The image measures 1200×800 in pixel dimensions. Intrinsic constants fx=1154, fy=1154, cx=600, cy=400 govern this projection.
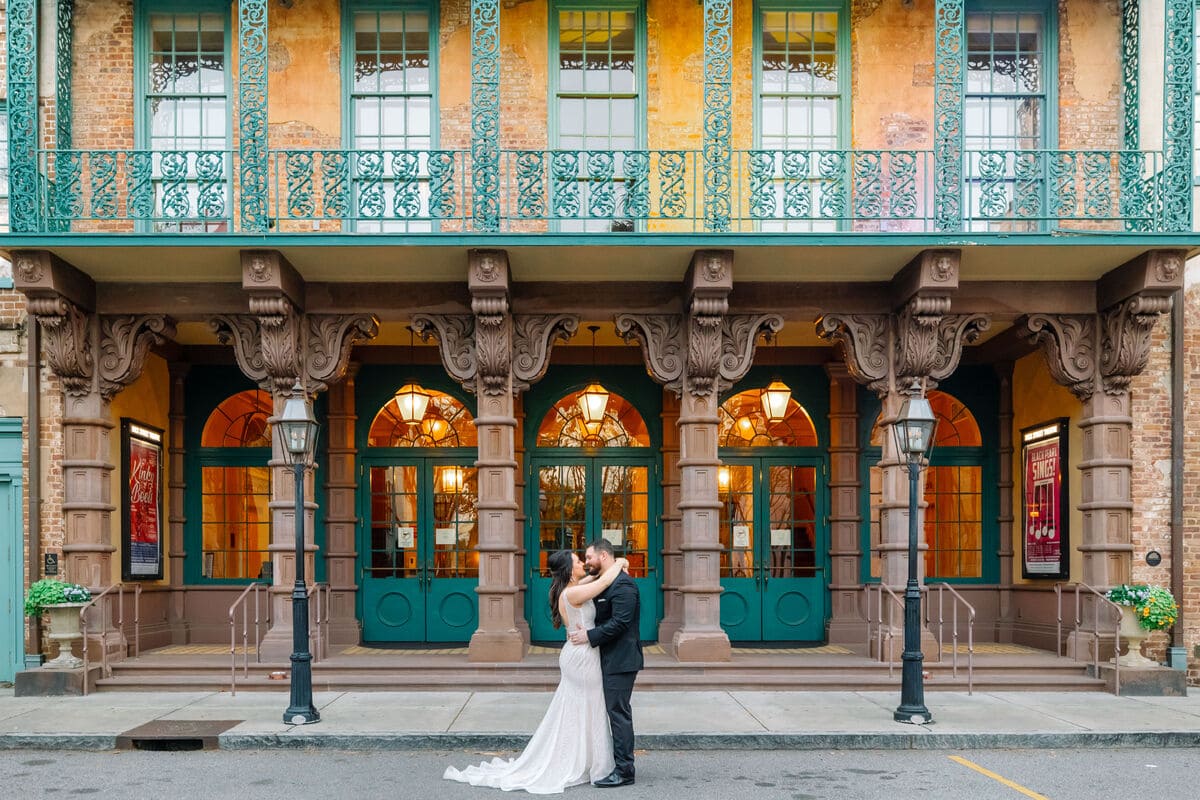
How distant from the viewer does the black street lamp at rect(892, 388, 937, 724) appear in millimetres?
10641

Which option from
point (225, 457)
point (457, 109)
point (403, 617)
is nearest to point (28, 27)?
point (457, 109)

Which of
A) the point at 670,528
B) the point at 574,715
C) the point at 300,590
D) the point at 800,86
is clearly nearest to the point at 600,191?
the point at 800,86

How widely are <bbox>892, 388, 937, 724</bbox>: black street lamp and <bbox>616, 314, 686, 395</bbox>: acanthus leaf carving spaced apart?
331 cm

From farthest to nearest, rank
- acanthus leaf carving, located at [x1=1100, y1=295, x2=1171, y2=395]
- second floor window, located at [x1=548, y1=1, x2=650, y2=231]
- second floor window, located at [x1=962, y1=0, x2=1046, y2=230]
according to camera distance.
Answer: second floor window, located at [x1=962, y1=0, x2=1046, y2=230] < second floor window, located at [x1=548, y1=1, x2=650, y2=231] < acanthus leaf carving, located at [x1=1100, y1=295, x2=1171, y2=395]

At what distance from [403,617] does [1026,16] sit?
11084 mm

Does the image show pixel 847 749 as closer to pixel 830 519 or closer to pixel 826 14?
pixel 830 519

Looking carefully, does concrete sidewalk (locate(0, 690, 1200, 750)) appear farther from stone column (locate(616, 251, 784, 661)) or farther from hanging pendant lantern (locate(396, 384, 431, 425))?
hanging pendant lantern (locate(396, 384, 431, 425))

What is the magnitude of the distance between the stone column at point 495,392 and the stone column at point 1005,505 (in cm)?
637

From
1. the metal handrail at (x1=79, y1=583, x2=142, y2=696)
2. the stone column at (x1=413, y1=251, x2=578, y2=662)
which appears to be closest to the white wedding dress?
the stone column at (x1=413, y1=251, x2=578, y2=662)

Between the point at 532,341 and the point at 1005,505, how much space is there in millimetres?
7051

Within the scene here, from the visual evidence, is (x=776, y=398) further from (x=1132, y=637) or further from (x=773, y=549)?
(x=1132, y=637)

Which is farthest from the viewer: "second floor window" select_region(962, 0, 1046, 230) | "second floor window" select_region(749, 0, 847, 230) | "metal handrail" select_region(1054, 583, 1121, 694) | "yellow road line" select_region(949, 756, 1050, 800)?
"second floor window" select_region(962, 0, 1046, 230)

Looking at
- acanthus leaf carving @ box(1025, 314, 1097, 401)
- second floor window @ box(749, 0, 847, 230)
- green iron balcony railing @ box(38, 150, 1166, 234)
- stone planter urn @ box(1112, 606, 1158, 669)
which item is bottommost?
stone planter urn @ box(1112, 606, 1158, 669)

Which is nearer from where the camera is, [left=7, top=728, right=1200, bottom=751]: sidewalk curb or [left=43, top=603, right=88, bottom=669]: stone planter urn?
[left=7, top=728, right=1200, bottom=751]: sidewalk curb
